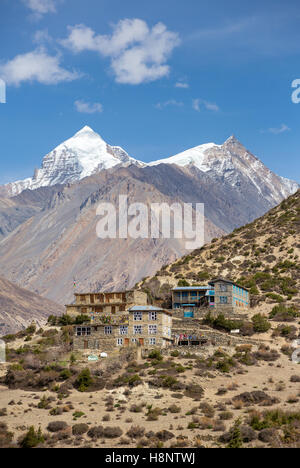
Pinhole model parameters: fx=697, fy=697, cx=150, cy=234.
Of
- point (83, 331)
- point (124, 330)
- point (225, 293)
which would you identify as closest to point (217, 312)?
point (225, 293)

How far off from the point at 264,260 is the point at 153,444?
6743 centimetres

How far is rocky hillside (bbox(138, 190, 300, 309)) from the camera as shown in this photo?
326ft

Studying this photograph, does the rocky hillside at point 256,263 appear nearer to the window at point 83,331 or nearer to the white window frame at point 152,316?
the white window frame at point 152,316

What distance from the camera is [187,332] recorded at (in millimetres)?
77938

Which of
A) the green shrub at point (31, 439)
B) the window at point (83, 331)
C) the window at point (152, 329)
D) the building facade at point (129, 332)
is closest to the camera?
the green shrub at point (31, 439)

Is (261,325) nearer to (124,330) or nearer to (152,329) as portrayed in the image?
(152,329)

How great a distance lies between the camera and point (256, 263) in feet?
365

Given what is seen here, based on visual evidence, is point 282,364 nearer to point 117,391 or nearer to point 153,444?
point 117,391

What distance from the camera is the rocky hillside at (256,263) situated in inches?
3910

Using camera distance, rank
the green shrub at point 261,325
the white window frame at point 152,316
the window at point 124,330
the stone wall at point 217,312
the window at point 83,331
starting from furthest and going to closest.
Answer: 1. the stone wall at point 217,312
2. the green shrub at point 261,325
3. the window at point 83,331
4. the white window frame at point 152,316
5. the window at point 124,330

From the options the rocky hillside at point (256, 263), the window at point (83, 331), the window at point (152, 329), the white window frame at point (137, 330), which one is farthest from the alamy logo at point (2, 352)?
the rocky hillside at point (256, 263)

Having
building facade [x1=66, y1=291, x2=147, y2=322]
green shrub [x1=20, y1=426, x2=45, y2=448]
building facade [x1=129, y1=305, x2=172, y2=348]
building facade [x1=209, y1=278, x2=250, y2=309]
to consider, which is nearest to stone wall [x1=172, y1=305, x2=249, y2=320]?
building facade [x1=209, y1=278, x2=250, y2=309]

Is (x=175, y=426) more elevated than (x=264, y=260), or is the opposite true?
(x=264, y=260)
